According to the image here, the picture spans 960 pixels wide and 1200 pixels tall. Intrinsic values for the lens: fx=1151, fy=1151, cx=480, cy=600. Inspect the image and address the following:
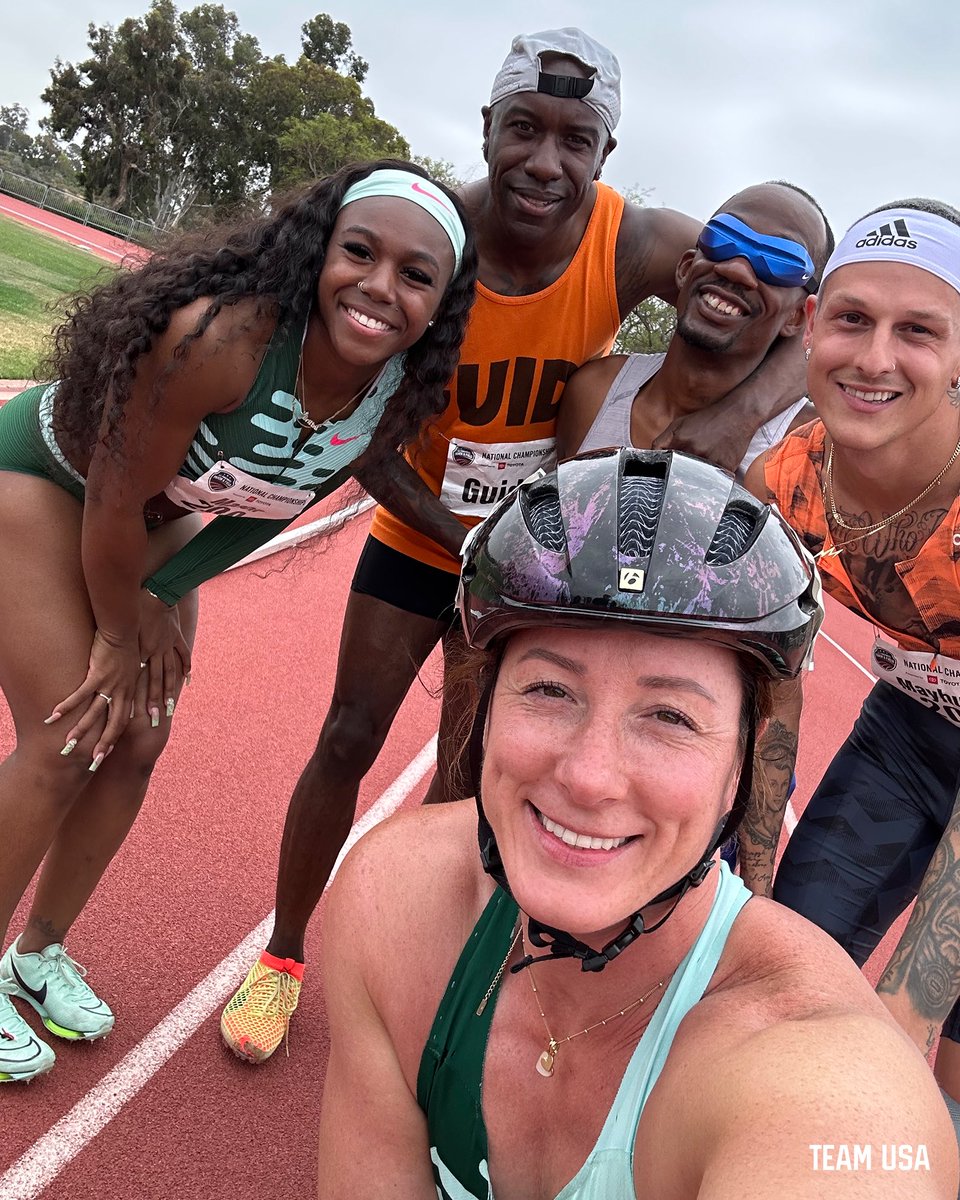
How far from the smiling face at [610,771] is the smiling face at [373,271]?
4.59ft

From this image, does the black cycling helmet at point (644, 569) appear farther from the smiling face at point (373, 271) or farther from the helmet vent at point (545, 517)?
the smiling face at point (373, 271)

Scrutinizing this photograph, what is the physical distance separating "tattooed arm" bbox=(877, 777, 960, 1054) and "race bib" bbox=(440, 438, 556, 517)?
5.76 feet

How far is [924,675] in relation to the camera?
9.66 feet

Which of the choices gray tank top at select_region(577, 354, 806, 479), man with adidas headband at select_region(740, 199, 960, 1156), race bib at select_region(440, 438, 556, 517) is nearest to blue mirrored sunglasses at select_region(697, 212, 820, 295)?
man with adidas headband at select_region(740, 199, 960, 1156)

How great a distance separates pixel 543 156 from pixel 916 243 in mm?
1186

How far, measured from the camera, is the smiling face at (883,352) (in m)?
2.51

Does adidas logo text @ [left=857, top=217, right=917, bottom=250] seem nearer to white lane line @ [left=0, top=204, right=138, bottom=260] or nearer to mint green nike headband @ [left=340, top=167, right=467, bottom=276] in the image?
mint green nike headband @ [left=340, top=167, right=467, bottom=276]

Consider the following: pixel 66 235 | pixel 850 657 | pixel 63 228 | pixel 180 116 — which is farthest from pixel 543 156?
pixel 180 116

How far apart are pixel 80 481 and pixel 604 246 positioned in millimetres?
1685

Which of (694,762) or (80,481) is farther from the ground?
(694,762)

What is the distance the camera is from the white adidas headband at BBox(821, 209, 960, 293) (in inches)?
97.9

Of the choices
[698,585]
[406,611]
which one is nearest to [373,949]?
[698,585]

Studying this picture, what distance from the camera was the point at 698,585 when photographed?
1.72 m

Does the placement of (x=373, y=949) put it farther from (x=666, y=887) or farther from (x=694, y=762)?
(x=694, y=762)
